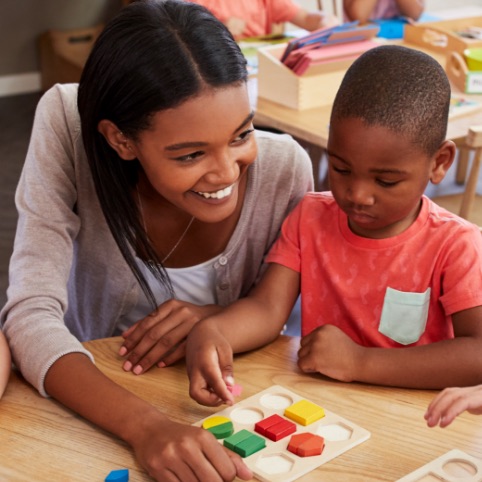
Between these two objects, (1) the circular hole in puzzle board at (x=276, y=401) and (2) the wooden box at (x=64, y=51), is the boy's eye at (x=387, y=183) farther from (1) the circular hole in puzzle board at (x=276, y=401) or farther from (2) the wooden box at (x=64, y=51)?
(2) the wooden box at (x=64, y=51)

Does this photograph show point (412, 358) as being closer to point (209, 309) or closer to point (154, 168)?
point (209, 309)

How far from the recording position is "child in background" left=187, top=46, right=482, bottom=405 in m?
1.23

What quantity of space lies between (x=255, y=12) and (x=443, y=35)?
986 mm

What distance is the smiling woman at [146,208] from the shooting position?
120cm

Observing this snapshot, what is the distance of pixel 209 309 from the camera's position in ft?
4.64

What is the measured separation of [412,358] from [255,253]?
0.46 meters

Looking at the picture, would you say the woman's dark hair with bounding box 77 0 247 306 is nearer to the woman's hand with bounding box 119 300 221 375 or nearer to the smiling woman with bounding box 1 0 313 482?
the smiling woman with bounding box 1 0 313 482

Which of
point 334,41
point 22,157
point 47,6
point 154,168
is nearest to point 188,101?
point 154,168

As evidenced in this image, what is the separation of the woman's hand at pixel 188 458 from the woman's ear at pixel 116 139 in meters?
0.50

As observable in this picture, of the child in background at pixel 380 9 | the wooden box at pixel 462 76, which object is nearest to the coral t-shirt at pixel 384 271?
the wooden box at pixel 462 76

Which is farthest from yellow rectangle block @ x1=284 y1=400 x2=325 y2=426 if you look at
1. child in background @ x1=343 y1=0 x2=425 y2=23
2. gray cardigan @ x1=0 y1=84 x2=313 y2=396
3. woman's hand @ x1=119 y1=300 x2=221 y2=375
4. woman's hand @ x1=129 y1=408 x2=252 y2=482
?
child in background @ x1=343 y1=0 x2=425 y2=23

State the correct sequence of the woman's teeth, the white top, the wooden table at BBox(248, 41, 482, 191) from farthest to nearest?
the wooden table at BBox(248, 41, 482, 191)
the white top
the woman's teeth

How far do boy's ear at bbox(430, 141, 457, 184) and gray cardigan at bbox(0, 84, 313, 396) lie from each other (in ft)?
1.12

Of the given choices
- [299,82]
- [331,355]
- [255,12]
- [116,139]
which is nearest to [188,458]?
[331,355]
